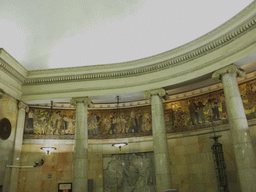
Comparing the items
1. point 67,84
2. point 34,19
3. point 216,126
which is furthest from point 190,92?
point 34,19

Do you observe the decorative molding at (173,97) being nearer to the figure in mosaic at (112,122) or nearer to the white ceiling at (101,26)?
the figure in mosaic at (112,122)

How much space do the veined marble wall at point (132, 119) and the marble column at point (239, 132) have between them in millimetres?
2825

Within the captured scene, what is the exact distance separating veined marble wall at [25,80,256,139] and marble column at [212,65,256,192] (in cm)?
283

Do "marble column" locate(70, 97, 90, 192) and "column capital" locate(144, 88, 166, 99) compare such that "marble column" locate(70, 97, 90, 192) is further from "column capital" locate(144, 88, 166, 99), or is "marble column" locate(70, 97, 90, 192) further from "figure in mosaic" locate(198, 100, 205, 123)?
"figure in mosaic" locate(198, 100, 205, 123)

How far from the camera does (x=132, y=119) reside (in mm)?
13141

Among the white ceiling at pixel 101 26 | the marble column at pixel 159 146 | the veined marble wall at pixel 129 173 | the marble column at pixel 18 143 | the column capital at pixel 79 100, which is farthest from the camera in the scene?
the veined marble wall at pixel 129 173

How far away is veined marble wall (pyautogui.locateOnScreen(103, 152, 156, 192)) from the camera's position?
11.8m

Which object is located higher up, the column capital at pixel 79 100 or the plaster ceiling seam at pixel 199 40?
the plaster ceiling seam at pixel 199 40

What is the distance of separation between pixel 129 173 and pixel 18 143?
5676 mm

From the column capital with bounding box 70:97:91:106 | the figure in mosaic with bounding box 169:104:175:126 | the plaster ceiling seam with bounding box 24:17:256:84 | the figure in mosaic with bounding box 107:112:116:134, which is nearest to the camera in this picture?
the plaster ceiling seam with bounding box 24:17:256:84

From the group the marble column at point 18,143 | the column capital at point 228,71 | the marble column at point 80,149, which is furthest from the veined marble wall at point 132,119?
the marble column at point 80,149

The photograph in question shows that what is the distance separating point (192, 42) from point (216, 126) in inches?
170

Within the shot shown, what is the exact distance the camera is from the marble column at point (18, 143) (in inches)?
409

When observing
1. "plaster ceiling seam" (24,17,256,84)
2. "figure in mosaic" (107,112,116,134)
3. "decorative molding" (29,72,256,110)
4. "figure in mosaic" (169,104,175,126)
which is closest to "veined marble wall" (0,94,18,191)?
"plaster ceiling seam" (24,17,256,84)
